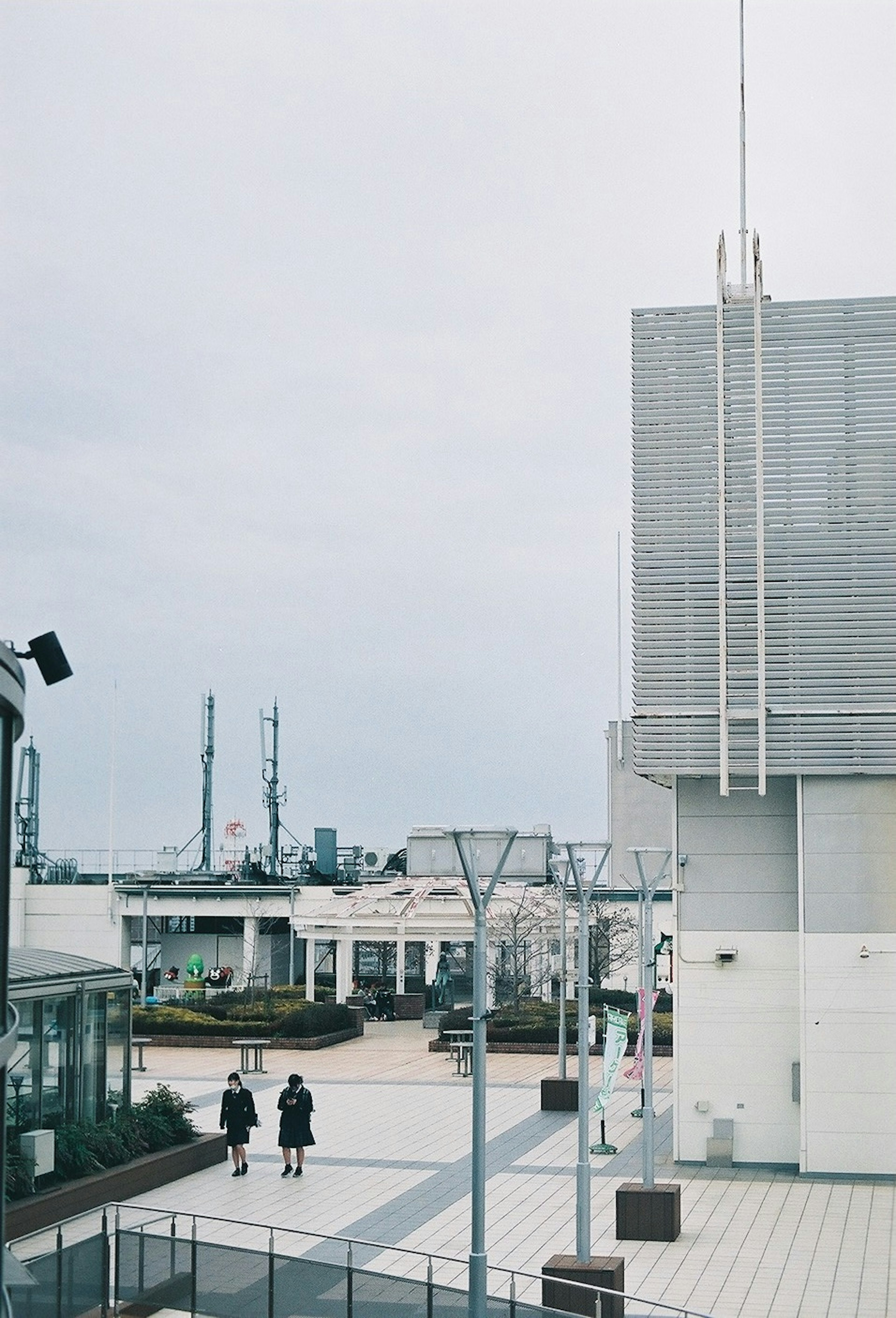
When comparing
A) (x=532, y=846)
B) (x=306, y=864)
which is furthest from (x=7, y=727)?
(x=306, y=864)

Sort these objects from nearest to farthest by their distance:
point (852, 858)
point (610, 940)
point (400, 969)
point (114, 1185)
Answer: point (114, 1185) < point (852, 858) < point (400, 969) < point (610, 940)

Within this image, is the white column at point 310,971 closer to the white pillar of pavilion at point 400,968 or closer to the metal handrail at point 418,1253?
the white pillar of pavilion at point 400,968

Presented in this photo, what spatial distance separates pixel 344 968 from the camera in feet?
157

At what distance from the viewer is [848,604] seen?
24703 mm

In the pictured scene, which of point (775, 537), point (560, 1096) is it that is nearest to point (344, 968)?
point (560, 1096)

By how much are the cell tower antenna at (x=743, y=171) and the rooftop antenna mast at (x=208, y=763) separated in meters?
63.5

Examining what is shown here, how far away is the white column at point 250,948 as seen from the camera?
52812 mm

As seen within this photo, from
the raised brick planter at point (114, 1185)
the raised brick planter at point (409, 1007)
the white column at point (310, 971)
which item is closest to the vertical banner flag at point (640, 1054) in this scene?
the raised brick planter at point (114, 1185)

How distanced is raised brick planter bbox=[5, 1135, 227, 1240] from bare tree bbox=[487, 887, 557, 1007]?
21538 mm

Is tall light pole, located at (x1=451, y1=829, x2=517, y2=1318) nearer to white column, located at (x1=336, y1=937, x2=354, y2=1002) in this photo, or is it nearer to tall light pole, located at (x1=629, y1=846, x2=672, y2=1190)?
tall light pole, located at (x1=629, y1=846, x2=672, y2=1190)

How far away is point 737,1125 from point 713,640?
741 centimetres

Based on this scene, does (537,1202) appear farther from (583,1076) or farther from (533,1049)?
(533,1049)

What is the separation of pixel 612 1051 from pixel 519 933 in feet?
83.2

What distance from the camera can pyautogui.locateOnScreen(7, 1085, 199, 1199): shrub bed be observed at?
18.8m
